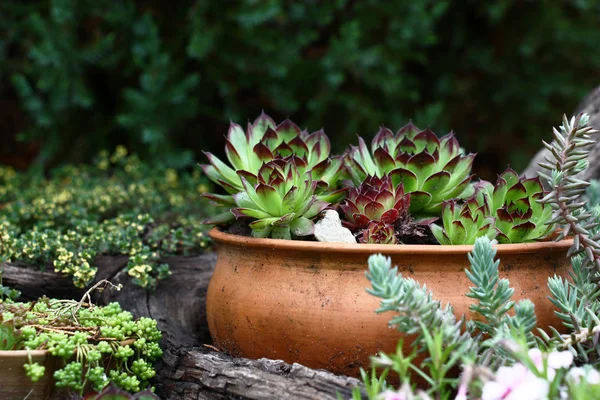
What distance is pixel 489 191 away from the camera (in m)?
1.41

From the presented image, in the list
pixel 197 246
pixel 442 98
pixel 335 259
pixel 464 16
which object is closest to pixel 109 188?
pixel 197 246

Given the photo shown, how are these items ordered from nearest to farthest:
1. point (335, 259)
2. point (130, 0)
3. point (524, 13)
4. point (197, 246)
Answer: point (335, 259), point (197, 246), point (130, 0), point (524, 13)

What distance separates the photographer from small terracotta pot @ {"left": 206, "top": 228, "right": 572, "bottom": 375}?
Result: 1209 mm

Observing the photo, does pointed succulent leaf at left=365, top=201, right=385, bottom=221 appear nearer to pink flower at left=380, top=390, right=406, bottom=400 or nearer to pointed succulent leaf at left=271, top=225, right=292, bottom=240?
pointed succulent leaf at left=271, top=225, right=292, bottom=240

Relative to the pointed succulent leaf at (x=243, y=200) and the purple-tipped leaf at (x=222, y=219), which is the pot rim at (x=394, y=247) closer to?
the pointed succulent leaf at (x=243, y=200)

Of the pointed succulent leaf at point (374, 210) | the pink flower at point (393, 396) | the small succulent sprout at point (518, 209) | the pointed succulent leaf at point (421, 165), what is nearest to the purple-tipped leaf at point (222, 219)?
the pointed succulent leaf at point (374, 210)

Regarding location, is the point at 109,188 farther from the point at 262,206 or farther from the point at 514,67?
the point at 514,67

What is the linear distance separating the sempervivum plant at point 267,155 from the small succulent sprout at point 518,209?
375 mm

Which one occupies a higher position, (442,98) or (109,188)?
(442,98)

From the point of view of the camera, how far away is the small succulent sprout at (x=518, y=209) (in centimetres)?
132

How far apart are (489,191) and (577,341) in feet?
1.34

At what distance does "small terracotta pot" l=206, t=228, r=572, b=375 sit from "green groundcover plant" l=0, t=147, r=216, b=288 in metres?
0.48

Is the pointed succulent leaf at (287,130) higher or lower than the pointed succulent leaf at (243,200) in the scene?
higher

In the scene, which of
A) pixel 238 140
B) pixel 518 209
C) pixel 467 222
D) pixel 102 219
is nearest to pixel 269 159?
pixel 238 140
